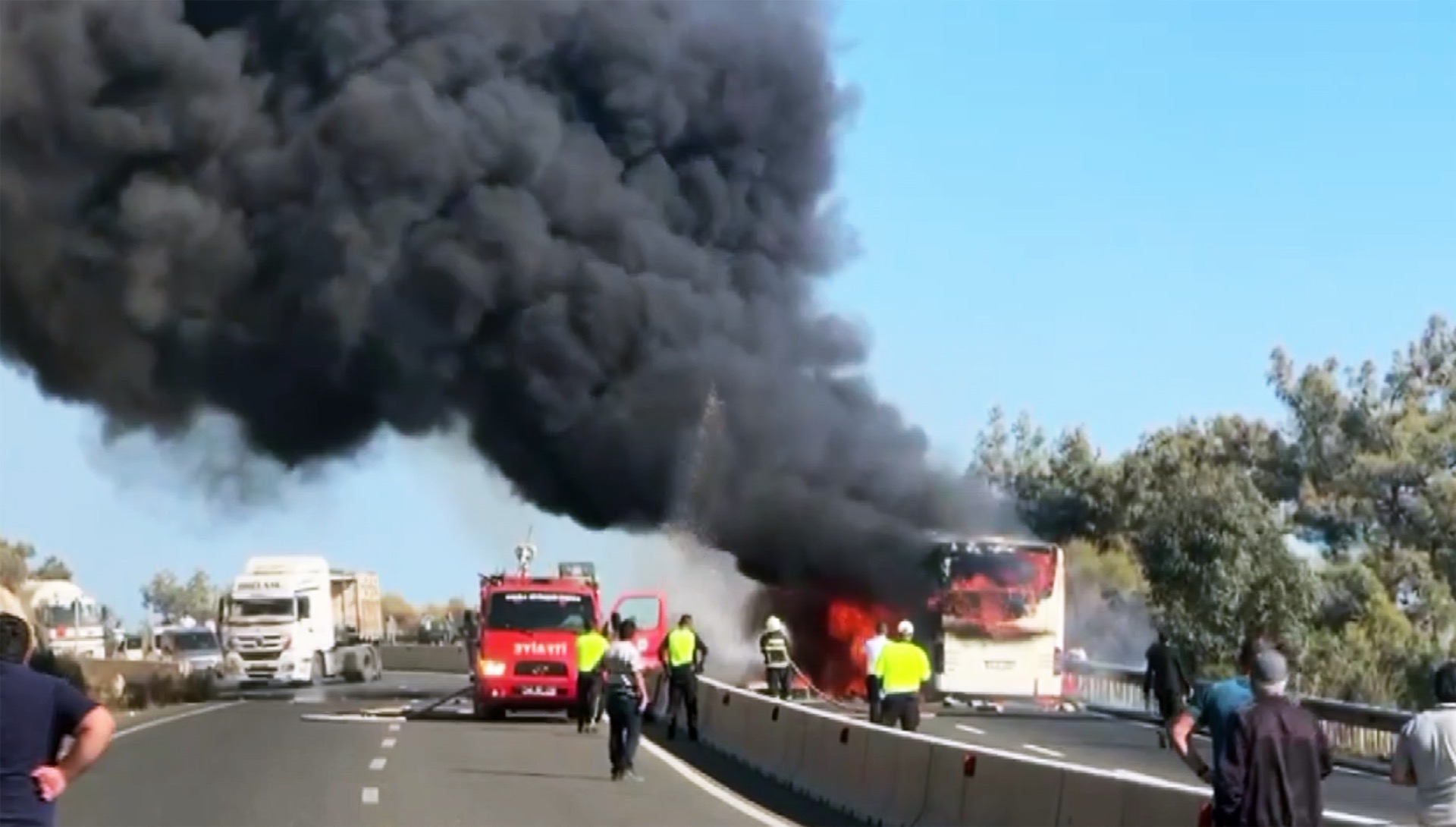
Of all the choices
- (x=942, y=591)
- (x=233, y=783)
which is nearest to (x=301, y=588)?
(x=942, y=591)

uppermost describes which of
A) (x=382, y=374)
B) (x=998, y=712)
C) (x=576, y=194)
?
(x=576, y=194)

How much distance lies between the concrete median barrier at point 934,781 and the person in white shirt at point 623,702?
1498mm

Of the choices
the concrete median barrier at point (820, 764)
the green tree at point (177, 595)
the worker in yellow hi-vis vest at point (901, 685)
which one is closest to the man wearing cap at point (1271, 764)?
the concrete median barrier at point (820, 764)

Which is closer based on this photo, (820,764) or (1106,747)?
(820,764)

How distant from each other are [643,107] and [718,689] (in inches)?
742

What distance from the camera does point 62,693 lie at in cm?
772

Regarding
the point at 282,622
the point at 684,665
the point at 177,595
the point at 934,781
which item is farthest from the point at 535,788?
the point at 177,595

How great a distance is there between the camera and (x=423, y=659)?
6988cm

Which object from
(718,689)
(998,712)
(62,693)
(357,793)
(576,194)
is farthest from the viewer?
(576,194)

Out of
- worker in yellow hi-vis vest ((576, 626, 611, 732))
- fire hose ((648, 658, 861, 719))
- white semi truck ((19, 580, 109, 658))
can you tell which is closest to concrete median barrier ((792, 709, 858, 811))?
worker in yellow hi-vis vest ((576, 626, 611, 732))

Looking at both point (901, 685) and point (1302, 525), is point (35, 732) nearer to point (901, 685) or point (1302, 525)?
point (901, 685)

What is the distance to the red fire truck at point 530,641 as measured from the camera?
1260 inches

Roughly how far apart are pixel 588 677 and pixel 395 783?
27.9 feet

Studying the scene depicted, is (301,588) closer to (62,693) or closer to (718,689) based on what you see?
(718,689)
